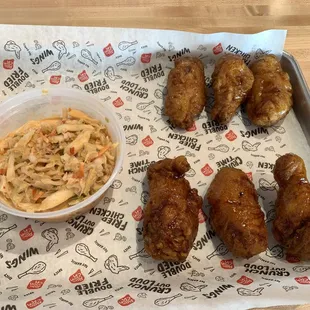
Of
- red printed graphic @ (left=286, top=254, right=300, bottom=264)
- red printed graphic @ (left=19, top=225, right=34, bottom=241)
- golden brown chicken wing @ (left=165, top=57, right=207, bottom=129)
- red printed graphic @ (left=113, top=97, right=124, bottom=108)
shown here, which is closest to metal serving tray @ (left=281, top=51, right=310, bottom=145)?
golden brown chicken wing @ (left=165, top=57, right=207, bottom=129)

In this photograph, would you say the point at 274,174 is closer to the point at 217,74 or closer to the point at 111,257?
the point at 217,74

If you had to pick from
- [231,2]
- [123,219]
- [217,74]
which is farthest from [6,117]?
[231,2]

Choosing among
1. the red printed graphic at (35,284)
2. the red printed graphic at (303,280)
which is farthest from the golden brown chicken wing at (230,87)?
the red printed graphic at (35,284)

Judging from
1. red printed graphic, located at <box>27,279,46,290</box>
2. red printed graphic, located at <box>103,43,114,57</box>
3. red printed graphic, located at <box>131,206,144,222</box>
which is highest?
red printed graphic, located at <box>103,43,114,57</box>

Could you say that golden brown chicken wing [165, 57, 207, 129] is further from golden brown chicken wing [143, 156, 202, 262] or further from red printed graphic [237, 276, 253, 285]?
red printed graphic [237, 276, 253, 285]

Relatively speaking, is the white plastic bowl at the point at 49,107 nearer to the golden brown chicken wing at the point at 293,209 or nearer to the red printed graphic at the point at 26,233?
the red printed graphic at the point at 26,233

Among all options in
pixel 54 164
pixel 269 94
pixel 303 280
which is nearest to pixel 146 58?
pixel 269 94
